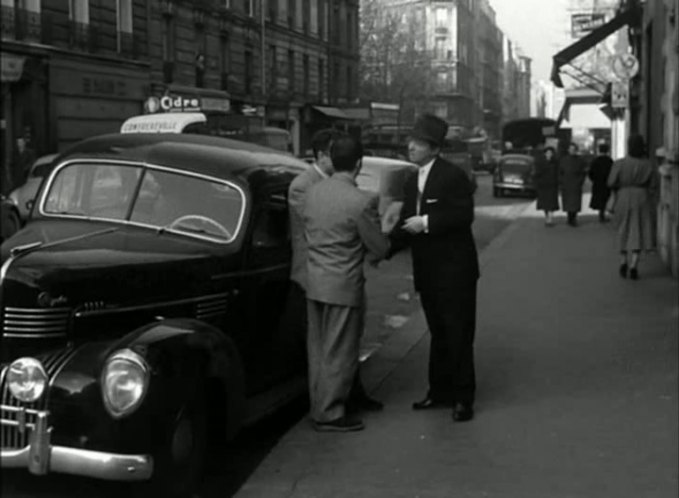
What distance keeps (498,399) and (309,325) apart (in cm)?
159

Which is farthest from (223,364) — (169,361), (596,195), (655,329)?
(596,195)

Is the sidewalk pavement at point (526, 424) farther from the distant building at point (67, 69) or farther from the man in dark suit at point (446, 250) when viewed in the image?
the distant building at point (67, 69)

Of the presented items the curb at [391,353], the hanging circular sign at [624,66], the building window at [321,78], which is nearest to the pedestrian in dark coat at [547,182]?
the hanging circular sign at [624,66]

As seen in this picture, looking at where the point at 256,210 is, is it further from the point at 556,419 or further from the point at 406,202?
the point at 556,419

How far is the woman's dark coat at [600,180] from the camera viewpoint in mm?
22875

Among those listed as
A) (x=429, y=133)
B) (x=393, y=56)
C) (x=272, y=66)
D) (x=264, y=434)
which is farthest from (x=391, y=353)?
(x=272, y=66)

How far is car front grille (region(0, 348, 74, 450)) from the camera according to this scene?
1.01m

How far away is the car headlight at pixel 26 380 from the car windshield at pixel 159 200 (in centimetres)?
276

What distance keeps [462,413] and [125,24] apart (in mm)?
4755

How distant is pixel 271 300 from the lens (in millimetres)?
5590

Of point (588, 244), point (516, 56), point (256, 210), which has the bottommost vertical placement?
point (588, 244)

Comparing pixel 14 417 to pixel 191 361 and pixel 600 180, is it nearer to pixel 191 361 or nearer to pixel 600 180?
pixel 191 361

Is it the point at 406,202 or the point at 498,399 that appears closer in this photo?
the point at 406,202

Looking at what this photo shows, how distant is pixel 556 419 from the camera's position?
20.1 feet
